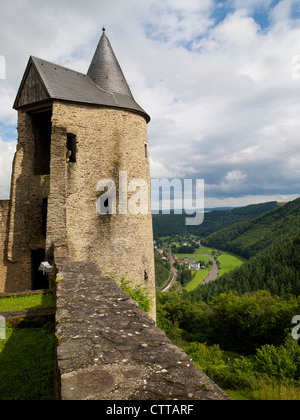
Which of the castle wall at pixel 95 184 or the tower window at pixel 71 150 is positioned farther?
the tower window at pixel 71 150

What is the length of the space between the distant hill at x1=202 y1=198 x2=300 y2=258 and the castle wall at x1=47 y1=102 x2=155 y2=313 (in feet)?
375

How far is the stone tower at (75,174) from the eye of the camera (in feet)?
37.1

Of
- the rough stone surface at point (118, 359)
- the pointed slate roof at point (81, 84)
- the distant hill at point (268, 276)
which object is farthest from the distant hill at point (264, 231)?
the rough stone surface at point (118, 359)

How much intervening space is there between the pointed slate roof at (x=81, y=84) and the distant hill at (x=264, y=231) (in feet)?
376

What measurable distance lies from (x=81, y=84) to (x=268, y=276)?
229 ft

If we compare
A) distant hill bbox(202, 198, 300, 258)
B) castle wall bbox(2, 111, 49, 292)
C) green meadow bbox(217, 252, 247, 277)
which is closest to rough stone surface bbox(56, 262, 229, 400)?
castle wall bbox(2, 111, 49, 292)

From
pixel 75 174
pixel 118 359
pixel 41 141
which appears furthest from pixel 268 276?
pixel 118 359

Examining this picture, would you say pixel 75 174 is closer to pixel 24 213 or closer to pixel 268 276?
pixel 24 213

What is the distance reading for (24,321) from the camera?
5.96 m

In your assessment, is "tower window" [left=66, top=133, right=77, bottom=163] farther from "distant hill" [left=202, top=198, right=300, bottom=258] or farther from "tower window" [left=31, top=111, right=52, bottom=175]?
"distant hill" [left=202, top=198, right=300, bottom=258]

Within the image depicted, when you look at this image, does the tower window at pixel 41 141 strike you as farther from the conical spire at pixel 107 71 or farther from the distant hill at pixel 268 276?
the distant hill at pixel 268 276

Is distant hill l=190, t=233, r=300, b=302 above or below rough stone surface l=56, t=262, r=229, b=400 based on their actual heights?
below

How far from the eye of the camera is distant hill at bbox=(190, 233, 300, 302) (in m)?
64.3
